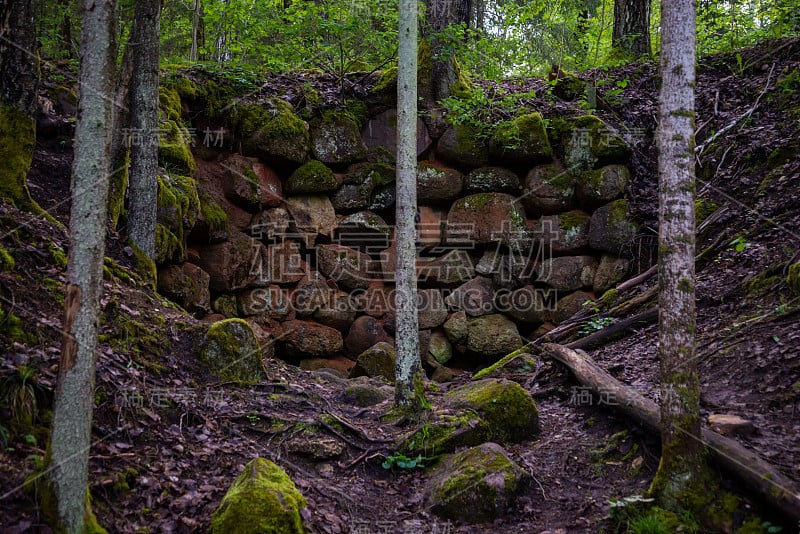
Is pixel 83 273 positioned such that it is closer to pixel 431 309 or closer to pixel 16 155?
pixel 16 155

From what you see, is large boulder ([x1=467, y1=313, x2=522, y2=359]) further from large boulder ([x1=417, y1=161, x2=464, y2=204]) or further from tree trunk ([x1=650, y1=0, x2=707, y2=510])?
tree trunk ([x1=650, y1=0, x2=707, y2=510])

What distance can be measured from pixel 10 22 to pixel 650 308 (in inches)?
338

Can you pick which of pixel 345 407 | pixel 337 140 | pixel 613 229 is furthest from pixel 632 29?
pixel 345 407

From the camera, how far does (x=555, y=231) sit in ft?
35.8

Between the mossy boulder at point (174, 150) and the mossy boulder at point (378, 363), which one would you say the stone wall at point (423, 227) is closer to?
the mossy boulder at point (174, 150)

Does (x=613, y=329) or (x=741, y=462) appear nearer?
(x=741, y=462)

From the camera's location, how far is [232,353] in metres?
6.40

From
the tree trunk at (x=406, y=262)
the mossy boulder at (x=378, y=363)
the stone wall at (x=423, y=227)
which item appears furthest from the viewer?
the stone wall at (x=423, y=227)

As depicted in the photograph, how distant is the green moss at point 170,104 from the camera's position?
30.2ft

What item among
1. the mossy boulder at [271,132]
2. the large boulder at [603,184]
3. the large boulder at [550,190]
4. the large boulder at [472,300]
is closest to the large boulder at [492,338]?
the large boulder at [472,300]

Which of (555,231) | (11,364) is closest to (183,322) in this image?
(11,364)

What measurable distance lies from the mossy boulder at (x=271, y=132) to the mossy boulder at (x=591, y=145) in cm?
540

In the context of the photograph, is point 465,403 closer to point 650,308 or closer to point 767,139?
point 650,308

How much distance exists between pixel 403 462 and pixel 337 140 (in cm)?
716
